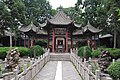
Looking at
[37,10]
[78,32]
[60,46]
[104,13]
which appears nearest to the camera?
[104,13]

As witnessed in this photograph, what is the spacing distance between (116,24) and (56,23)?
804 centimetres

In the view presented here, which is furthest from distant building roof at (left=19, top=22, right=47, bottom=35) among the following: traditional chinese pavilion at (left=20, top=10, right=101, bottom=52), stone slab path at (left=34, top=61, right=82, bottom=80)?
stone slab path at (left=34, top=61, right=82, bottom=80)

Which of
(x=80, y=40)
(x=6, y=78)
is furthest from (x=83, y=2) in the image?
(x=6, y=78)

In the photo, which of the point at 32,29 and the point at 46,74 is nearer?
the point at 46,74

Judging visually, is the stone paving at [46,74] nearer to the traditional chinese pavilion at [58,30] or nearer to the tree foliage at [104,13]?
the tree foliage at [104,13]

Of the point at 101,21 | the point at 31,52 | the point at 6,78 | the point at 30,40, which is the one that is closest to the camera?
the point at 6,78

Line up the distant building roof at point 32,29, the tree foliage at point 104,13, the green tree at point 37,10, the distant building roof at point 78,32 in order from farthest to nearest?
the green tree at point 37,10 < the distant building roof at point 78,32 < the distant building roof at point 32,29 < the tree foliage at point 104,13

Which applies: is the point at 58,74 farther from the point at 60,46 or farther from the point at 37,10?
the point at 37,10

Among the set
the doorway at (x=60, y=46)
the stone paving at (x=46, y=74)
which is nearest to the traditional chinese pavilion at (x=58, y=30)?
the doorway at (x=60, y=46)

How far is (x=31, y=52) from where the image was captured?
26.2 meters

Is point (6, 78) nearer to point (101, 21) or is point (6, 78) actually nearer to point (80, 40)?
point (101, 21)

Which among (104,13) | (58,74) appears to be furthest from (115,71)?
(104,13)

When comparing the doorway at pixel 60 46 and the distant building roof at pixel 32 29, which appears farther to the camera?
the doorway at pixel 60 46

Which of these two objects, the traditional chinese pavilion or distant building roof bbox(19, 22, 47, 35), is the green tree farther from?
the traditional chinese pavilion
